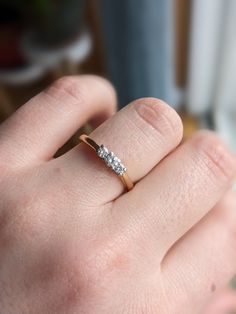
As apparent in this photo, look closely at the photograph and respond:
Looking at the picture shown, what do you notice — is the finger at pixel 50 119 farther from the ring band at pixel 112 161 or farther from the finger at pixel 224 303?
the finger at pixel 224 303

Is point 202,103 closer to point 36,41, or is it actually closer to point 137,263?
point 36,41

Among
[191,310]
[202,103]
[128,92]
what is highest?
[191,310]

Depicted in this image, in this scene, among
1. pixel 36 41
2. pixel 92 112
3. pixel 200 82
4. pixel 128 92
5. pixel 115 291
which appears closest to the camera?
pixel 115 291

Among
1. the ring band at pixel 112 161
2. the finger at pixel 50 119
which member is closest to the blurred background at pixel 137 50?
the finger at pixel 50 119

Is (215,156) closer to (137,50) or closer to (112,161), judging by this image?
(112,161)

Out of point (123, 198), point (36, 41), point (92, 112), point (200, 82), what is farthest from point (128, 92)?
point (123, 198)

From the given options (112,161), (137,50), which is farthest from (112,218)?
(137,50)

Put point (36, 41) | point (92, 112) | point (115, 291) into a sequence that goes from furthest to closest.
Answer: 1. point (36, 41)
2. point (92, 112)
3. point (115, 291)
